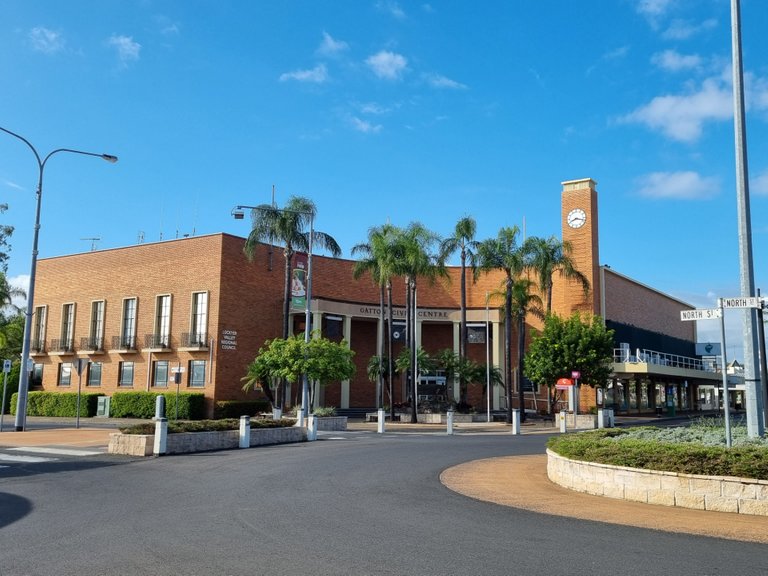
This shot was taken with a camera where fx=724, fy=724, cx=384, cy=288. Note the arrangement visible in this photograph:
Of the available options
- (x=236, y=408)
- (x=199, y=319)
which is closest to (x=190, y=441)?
(x=236, y=408)

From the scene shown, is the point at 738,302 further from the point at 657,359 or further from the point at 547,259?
the point at 657,359

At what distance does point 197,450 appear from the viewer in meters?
20.0

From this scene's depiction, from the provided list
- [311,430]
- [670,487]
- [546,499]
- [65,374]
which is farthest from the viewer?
[65,374]

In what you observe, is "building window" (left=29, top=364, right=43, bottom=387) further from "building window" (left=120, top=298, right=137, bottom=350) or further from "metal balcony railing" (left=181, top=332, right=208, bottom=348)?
"metal balcony railing" (left=181, top=332, right=208, bottom=348)

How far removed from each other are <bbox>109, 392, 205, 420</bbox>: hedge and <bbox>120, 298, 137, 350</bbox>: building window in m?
3.71

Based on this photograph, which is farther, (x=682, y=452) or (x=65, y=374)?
(x=65, y=374)

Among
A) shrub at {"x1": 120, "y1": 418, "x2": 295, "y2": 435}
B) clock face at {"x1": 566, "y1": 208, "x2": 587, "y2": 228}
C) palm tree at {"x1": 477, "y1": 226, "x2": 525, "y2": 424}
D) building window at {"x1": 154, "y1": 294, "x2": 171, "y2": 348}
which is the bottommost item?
shrub at {"x1": 120, "y1": 418, "x2": 295, "y2": 435}

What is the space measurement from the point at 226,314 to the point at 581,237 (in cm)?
2639

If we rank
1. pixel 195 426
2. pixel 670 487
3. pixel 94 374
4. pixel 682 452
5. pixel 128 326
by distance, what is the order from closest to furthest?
pixel 670 487
pixel 682 452
pixel 195 426
pixel 128 326
pixel 94 374

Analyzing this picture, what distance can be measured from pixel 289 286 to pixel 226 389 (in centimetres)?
704

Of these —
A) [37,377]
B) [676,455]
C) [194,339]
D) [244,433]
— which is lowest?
[244,433]

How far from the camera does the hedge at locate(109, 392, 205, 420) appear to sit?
132 ft

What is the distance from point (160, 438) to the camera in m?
18.7

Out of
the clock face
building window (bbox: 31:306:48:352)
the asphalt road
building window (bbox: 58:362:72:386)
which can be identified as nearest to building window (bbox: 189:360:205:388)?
building window (bbox: 58:362:72:386)
